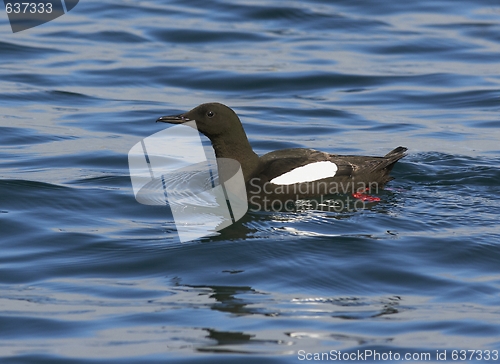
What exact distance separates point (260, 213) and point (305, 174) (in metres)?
0.55

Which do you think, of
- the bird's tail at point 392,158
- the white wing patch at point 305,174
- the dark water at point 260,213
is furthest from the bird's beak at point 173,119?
the bird's tail at point 392,158

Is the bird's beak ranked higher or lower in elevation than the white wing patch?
higher

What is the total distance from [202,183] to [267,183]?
1227 mm

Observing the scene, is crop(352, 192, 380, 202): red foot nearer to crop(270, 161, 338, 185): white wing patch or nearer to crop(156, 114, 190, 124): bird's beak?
crop(270, 161, 338, 185): white wing patch

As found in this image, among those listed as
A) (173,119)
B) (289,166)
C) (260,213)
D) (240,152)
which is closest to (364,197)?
(289,166)

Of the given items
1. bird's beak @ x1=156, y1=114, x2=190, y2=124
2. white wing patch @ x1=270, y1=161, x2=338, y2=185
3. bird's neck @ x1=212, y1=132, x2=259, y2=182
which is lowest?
white wing patch @ x1=270, y1=161, x2=338, y2=185

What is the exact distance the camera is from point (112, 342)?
5.02 meters

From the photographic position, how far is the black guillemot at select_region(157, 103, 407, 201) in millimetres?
7637

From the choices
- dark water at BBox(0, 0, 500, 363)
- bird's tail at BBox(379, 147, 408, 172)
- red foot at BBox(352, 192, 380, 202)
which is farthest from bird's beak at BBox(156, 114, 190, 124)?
bird's tail at BBox(379, 147, 408, 172)

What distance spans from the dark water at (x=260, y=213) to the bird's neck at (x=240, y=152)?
0.70m

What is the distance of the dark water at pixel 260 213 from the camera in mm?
5180

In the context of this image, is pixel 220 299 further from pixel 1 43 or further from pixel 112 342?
pixel 1 43

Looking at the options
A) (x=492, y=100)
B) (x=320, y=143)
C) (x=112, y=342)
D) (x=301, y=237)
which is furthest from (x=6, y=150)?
(x=492, y=100)

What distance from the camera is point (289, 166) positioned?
300 inches
